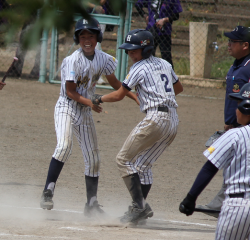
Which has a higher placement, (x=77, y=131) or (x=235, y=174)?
(x=235, y=174)

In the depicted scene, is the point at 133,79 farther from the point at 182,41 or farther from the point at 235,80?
the point at 182,41

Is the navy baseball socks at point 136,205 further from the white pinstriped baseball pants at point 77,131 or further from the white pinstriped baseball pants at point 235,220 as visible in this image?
the white pinstriped baseball pants at point 235,220

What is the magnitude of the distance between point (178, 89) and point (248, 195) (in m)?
2.22

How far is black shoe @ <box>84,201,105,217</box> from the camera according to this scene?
15.1 ft

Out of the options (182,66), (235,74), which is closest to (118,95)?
(235,74)

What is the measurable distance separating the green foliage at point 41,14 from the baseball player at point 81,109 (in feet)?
7.79

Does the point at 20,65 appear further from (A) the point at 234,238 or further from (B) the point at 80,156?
(A) the point at 234,238

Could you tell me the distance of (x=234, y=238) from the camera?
278cm

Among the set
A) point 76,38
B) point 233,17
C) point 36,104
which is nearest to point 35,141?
point 36,104

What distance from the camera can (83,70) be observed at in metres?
4.66

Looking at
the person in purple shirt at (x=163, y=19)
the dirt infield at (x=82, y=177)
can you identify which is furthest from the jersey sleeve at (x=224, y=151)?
the person in purple shirt at (x=163, y=19)

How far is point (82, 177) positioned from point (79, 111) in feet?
4.67

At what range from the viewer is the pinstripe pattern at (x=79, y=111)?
15.0 feet

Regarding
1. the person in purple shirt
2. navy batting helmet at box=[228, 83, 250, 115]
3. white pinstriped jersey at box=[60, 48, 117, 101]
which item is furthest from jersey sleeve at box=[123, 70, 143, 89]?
the person in purple shirt
